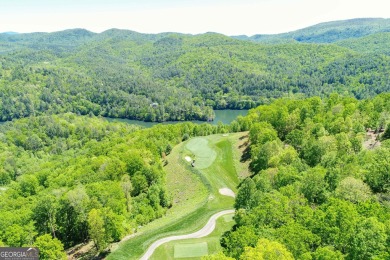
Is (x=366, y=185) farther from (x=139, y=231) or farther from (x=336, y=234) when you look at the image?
(x=139, y=231)

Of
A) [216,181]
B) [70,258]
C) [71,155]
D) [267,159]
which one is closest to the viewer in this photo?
[70,258]

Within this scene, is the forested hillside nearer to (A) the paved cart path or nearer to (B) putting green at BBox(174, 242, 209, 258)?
(A) the paved cart path

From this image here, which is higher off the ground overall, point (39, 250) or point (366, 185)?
point (366, 185)

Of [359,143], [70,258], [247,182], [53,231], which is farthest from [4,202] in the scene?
[359,143]

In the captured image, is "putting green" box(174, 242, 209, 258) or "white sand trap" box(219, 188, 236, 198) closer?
"putting green" box(174, 242, 209, 258)

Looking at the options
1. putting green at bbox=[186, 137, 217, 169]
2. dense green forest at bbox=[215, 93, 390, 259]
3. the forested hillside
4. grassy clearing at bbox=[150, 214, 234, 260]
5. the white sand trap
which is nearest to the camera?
dense green forest at bbox=[215, 93, 390, 259]

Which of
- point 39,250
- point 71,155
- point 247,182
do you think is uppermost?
point 247,182

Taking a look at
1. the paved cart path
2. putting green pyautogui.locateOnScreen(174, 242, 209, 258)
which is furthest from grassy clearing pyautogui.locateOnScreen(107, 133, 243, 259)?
putting green pyautogui.locateOnScreen(174, 242, 209, 258)

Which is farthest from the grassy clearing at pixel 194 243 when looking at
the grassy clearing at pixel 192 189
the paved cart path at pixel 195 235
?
Result: the paved cart path at pixel 195 235
